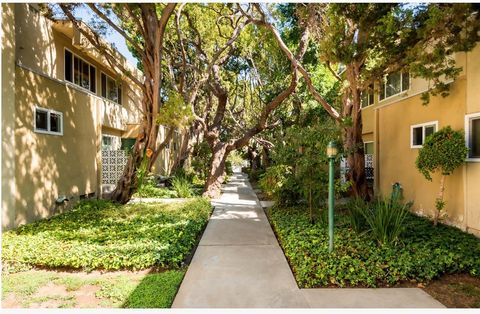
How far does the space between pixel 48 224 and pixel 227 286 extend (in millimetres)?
5724

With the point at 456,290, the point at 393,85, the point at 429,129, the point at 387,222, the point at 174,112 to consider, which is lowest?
the point at 456,290

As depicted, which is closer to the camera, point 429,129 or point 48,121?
point 429,129

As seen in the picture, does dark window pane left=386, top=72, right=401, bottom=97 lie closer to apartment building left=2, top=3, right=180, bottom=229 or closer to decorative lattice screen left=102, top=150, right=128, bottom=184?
apartment building left=2, top=3, right=180, bottom=229

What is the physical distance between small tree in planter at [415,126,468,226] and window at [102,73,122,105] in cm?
1253

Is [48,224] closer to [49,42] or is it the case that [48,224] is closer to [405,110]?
[49,42]

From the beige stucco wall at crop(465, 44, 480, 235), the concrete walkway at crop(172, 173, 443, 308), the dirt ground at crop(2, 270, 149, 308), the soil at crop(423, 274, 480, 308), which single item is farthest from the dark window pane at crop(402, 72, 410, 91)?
the dirt ground at crop(2, 270, 149, 308)

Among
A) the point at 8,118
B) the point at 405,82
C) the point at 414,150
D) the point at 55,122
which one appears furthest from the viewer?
the point at 405,82

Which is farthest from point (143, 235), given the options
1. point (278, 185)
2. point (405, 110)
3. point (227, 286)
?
point (405, 110)

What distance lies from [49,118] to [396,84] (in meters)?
11.7

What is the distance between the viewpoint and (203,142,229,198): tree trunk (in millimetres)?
12969

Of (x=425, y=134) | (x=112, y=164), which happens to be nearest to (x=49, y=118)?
(x=112, y=164)

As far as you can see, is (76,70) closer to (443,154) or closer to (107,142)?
(107,142)

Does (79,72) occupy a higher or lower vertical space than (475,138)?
higher

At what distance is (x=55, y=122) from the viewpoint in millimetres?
8852
